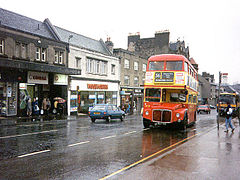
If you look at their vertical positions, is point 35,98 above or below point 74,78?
below

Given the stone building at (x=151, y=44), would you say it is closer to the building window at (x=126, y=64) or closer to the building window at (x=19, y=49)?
the building window at (x=126, y=64)

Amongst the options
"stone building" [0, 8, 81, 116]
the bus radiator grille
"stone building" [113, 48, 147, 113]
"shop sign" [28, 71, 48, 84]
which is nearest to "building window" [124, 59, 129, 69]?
"stone building" [113, 48, 147, 113]

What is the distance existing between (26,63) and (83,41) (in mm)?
14543

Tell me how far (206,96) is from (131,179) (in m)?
92.9

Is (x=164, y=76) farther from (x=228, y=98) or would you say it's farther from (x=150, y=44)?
(x=150, y=44)

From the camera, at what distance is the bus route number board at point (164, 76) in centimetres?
1628

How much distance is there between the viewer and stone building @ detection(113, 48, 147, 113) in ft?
134

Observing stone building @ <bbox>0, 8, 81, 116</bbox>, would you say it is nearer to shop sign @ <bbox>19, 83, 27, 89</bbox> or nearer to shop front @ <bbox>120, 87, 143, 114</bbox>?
shop sign @ <bbox>19, 83, 27, 89</bbox>

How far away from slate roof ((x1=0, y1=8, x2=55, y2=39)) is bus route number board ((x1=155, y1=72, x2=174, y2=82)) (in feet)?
47.2

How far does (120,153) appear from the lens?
9102 millimetres

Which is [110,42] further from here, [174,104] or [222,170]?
[222,170]

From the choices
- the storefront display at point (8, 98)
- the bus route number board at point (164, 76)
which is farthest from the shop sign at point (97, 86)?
the bus route number board at point (164, 76)

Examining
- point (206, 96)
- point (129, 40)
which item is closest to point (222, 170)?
point (129, 40)

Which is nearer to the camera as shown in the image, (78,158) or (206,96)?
(78,158)
